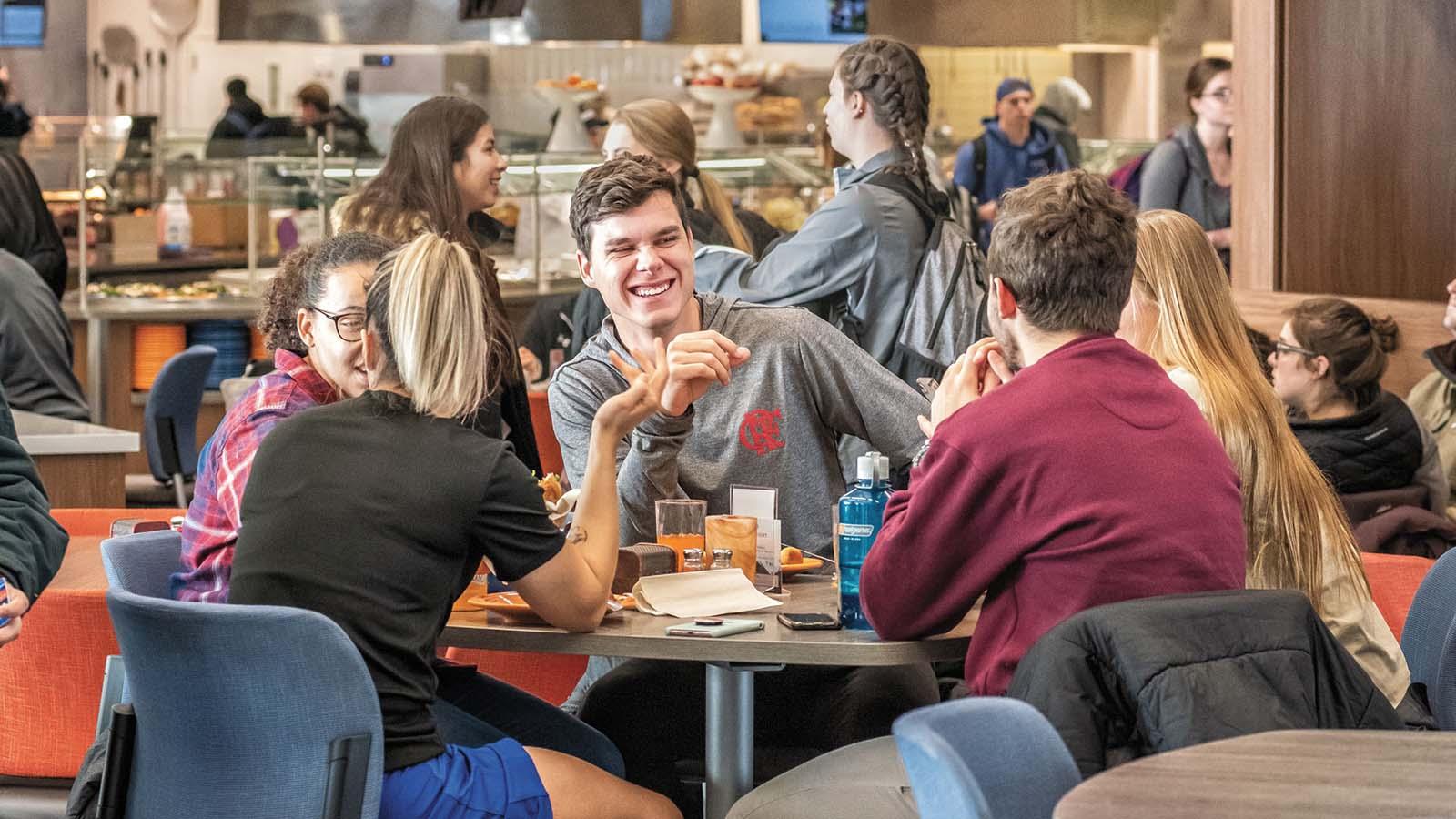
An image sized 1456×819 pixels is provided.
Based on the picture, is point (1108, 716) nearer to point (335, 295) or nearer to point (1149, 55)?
point (335, 295)

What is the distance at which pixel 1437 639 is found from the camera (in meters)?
2.79

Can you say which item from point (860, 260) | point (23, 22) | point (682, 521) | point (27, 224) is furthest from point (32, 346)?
point (23, 22)

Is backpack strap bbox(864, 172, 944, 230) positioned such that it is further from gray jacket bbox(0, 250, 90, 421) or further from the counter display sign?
the counter display sign

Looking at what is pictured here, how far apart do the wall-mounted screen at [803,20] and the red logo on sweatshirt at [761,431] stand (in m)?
8.04

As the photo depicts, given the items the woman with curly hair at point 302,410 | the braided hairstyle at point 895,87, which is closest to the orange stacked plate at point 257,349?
the braided hairstyle at point 895,87

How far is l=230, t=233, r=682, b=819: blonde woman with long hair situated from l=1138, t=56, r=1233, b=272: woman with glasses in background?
14.7 ft

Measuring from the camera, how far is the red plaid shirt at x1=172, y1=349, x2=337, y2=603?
8.94 ft

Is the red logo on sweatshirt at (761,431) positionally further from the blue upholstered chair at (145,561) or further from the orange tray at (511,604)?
the blue upholstered chair at (145,561)

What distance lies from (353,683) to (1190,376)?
4.57 ft

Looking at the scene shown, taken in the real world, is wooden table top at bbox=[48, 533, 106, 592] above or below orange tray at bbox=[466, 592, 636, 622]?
below

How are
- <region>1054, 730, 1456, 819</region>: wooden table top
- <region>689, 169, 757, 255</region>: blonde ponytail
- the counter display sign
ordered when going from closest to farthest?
<region>1054, 730, 1456, 819</region>: wooden table top < <region>689, 169, 757, 255</region>: blonde ponytail < the counter display sign

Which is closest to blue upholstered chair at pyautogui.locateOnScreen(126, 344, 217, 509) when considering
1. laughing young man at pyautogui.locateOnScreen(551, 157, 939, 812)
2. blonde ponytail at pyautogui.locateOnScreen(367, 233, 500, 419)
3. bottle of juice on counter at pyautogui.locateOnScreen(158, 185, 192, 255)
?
bottle of juice on counter at pyautogui.locateOnScreen(158, 185, 192, 255)

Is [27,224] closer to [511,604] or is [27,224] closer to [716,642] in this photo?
[511,604]

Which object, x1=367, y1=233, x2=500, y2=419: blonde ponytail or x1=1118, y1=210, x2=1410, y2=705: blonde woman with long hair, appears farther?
x1=1118, y1=210, x2=1410, y2=705: blonde woman with long hair
